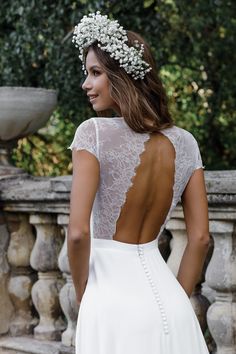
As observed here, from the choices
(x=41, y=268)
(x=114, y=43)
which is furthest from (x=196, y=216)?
(x=41, y=268)

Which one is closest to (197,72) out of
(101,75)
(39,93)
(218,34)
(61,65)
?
(218,34)

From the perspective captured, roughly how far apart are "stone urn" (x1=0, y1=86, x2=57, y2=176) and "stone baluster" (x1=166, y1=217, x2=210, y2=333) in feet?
3.62

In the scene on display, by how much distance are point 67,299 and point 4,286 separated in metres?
0.55

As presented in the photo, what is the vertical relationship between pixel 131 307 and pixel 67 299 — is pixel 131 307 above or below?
above

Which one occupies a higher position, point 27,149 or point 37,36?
point 37,36

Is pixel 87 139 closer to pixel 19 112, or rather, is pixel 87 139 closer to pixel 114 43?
pixel 114 43

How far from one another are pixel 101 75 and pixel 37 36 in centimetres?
460

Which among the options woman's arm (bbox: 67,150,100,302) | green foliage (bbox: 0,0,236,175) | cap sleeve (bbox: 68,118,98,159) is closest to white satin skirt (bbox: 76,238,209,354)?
woman's arm (bbox: 67,150,100,302)

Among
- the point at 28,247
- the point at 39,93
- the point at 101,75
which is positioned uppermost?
the point at 101,75

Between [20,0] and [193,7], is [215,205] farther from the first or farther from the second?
[193,7]

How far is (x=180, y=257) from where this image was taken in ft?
14.0

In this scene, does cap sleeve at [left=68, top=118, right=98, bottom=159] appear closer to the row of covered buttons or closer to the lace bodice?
the lace bodice

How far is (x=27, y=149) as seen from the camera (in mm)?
9773

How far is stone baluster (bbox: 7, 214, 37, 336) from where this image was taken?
16.3 ft
